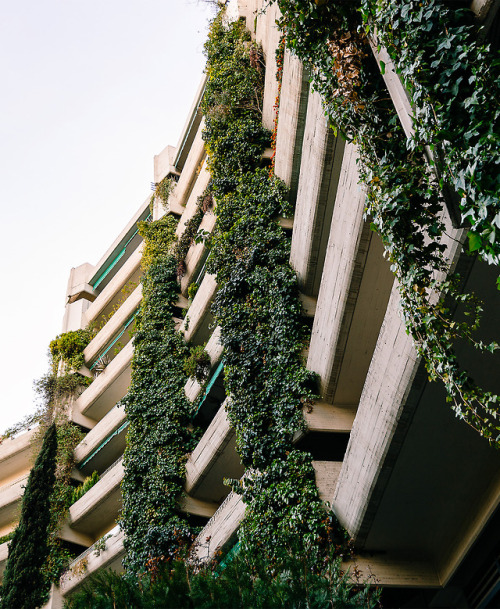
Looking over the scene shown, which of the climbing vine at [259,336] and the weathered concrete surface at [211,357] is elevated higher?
the climbing vine at [259,336]

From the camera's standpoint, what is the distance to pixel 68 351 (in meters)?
26.7

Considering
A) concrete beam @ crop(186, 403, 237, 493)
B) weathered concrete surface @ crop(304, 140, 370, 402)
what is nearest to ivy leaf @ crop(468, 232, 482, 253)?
weathered concrete surface @ crop(304, 140, 370, 402)

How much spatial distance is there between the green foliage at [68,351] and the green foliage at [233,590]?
20821 mm

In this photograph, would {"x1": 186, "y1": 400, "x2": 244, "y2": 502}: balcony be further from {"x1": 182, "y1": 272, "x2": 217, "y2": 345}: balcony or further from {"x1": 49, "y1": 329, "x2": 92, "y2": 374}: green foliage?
{"x1": 49, "y1": 329, "x2": 92, "y2": 374}: green foliage

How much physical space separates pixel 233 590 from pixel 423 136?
507 centimetres

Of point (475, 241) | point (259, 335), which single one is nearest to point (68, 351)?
point (259, 335)

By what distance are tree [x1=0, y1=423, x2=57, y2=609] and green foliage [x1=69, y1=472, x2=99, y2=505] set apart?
3215 millimetres

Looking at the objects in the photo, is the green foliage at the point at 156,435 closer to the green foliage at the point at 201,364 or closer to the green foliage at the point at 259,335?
the green foliage at the point at 201,364

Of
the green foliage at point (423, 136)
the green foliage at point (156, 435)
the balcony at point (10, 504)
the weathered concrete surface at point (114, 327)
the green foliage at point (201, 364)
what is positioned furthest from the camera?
the weathered concrete surface at point (114, 327)

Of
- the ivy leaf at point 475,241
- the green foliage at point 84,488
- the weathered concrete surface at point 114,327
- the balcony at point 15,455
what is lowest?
the balcony at point 15,455

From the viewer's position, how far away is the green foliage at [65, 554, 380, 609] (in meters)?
5.57

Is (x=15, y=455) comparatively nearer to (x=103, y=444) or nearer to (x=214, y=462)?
(x=103, y=444)

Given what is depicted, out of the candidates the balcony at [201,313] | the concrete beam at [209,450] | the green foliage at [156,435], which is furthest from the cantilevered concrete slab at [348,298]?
the balcony at [201,313]

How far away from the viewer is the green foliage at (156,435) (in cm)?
1369
